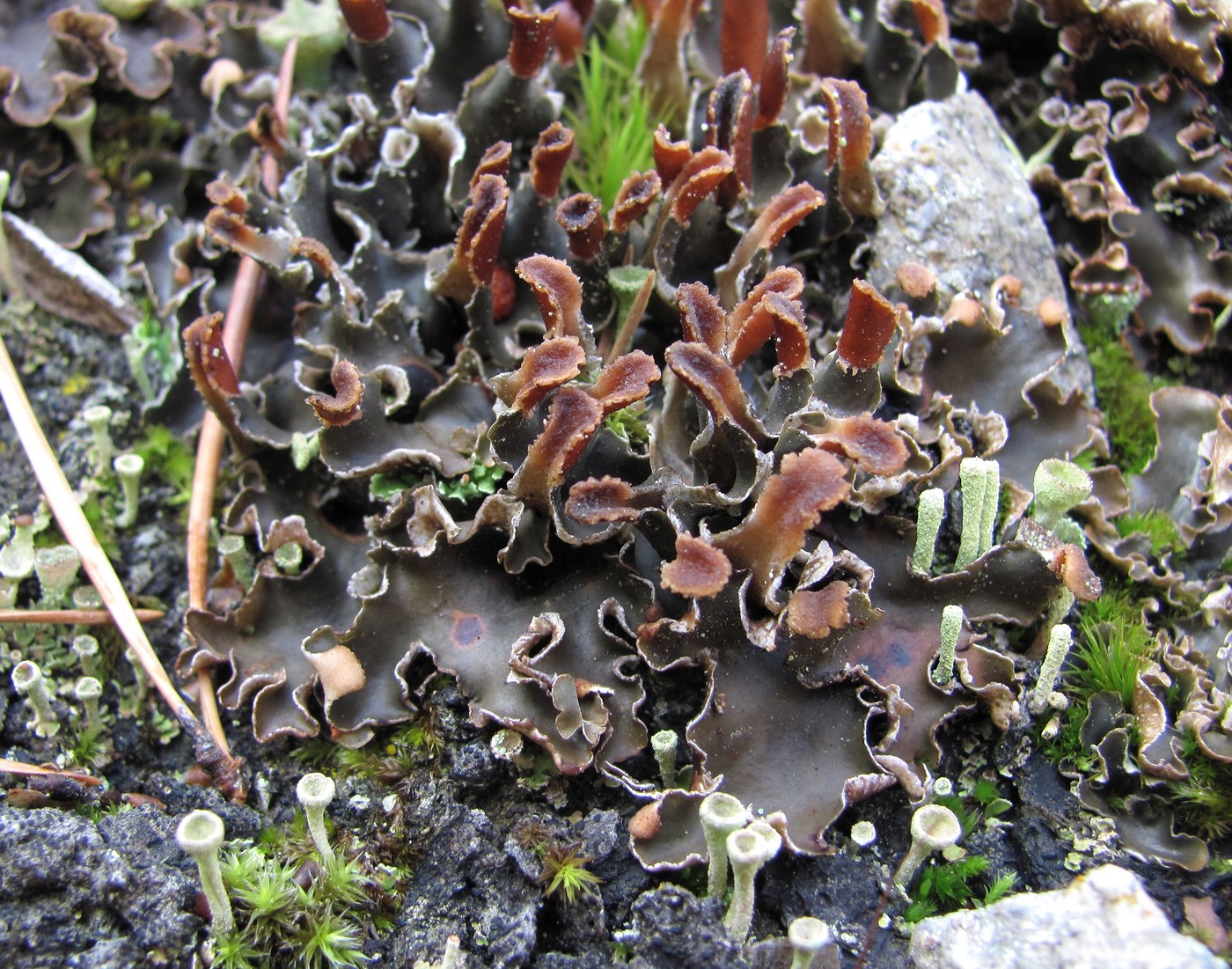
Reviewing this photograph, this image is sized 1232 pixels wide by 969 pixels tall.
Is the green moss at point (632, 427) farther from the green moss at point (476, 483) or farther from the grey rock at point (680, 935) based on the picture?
the grey rock at point (680, 935)

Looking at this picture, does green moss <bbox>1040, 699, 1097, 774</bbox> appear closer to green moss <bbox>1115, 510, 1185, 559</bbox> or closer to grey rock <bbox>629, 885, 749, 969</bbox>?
green moss <bbox>1115, 510, 1185, 559</bbox>

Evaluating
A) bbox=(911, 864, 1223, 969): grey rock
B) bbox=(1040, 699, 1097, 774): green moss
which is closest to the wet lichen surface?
bbox=(1040, 699, 1097, 774): green moss

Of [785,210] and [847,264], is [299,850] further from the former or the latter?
[847,264]

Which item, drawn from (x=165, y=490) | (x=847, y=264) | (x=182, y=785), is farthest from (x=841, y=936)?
(x=165, y=490)

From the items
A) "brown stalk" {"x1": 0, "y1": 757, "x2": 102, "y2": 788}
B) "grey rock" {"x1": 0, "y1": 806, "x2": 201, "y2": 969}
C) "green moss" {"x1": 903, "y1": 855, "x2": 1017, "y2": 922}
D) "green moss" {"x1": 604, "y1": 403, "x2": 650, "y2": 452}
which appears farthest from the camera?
"green moss" {"x1": 604, "y1": 403, "x2": 650, "y2": 452}

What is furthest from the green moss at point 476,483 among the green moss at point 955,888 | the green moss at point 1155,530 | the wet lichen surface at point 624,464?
the green moss at point 1155,530
